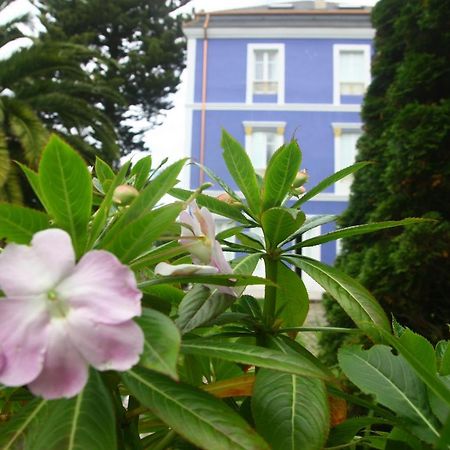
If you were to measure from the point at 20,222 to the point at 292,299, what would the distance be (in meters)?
0.43

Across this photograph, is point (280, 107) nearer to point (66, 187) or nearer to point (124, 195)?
point (124, 195)

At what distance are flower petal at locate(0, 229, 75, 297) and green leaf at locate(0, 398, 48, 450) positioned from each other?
0.44ft

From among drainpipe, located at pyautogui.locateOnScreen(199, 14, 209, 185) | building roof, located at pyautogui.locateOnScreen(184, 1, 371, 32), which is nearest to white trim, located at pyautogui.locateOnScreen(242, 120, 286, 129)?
drainpipe, located at pyautogui.locateOnScreen(199, 14, 209, 185)

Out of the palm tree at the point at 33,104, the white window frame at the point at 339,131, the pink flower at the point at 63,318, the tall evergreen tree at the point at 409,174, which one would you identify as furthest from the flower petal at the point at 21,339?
the white window frame at the point at 339,131

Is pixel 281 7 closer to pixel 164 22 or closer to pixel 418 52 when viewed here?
pixel 164 22

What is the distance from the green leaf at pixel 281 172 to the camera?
62 cm

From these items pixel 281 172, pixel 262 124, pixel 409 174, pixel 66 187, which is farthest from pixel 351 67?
pixel 66 187

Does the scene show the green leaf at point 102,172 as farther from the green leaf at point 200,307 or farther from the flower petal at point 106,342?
the flower petal at point 106,342

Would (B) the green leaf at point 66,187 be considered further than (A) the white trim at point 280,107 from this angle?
No

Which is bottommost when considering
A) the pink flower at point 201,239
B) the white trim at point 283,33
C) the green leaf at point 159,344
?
the green leaf at point 159,344

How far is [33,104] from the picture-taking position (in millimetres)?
→ 7109

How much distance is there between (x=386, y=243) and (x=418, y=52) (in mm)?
1203

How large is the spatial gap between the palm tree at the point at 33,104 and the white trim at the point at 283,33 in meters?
4.98

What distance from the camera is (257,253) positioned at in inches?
27.0
